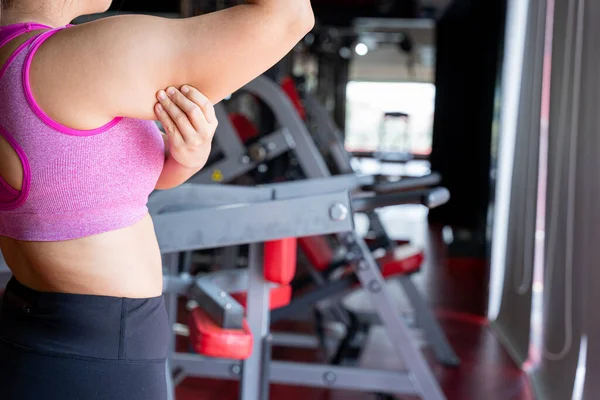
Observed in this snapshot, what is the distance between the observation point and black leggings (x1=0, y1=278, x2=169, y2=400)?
869mm

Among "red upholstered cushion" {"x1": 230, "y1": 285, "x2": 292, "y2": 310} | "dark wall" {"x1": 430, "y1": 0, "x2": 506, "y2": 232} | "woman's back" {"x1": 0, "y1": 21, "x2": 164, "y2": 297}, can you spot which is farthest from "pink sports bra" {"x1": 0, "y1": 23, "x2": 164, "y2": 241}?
"dark wall" {"x1": 430, "y1": 0, "x2": 506, "y2": 232}

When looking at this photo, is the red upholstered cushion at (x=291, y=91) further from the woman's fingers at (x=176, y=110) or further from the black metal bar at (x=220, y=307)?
the woman's fingers at (x=176, y=110)

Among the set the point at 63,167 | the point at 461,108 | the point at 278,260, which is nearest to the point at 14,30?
the point at 63,167

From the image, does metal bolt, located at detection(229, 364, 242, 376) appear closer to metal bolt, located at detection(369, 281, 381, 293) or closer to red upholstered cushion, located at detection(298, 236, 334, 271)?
metal bolt, located at detection(369, 281, 381, 293)

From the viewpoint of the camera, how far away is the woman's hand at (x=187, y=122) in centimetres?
78

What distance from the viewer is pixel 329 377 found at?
235 centimetres

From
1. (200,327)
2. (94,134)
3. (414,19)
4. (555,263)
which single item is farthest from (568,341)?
(414,19)

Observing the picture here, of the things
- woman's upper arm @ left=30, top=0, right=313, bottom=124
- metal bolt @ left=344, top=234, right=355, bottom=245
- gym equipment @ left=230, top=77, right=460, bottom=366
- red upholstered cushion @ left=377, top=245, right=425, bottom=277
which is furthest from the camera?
red upholstered cushion @ left=377, top=245, right=425, bottom=277

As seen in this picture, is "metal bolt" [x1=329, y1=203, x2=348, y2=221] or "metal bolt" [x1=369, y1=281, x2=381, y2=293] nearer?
"metal bolt" [x1=329, y1=203, x2=348, y2=221]

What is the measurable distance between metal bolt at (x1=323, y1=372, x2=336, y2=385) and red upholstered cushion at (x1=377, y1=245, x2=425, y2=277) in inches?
31.5

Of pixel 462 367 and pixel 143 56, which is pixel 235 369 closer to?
pixel 462 367

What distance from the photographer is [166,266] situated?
2.23 m

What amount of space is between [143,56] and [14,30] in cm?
19

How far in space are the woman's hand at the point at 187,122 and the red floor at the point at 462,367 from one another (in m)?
2.02
